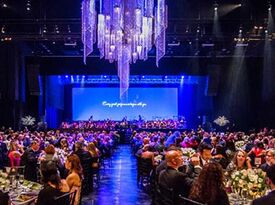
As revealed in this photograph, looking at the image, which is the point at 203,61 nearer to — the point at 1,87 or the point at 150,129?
the point at 150,129

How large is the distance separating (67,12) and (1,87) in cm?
532

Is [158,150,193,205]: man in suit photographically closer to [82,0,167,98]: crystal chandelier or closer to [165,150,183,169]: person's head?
[165,150,183,169]: person's head

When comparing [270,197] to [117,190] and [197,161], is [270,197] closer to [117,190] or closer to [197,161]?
[197,161]

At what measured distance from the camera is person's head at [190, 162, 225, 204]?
16.0 ft

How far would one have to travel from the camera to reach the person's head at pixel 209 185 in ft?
16.0

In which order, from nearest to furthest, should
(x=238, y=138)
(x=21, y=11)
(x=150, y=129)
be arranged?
1. (x=238, y=138)
2. (x=21, y=11)
3. (x=150, y=129)

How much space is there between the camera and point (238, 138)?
19578mm

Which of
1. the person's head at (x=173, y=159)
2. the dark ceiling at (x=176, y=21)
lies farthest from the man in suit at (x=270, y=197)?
the dark ceiling at (x=176, y=21)

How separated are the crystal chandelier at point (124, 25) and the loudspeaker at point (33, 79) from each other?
10236mm

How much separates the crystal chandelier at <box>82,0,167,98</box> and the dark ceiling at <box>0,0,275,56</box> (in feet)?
13.8

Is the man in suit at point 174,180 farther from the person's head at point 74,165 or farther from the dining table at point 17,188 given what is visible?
the dining table at point 17,188

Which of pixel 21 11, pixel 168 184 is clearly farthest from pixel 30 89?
pixel 168 184

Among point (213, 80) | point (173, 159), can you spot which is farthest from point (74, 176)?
point (213, 80)

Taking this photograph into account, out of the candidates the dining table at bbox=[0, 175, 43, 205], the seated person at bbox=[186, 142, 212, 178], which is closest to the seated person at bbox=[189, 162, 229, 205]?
the seated person at bbox=[186, 142, 212, 178]
